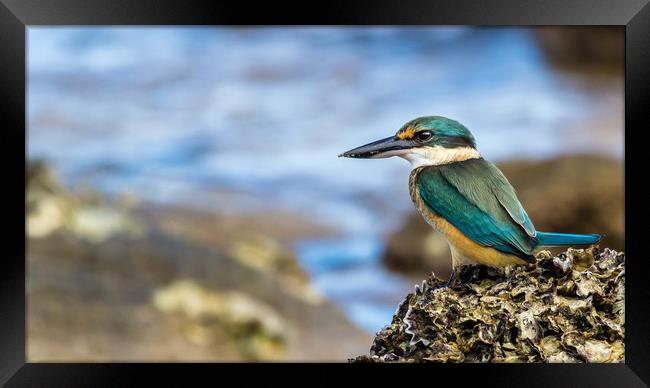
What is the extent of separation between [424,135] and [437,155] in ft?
0.34

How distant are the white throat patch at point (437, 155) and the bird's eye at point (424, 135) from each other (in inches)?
1.5

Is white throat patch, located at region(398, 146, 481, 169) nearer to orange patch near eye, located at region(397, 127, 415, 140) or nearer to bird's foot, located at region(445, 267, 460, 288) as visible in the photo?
orange patch near eye, located at region(397, 127, 415, 140)

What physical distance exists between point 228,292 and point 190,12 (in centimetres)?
244

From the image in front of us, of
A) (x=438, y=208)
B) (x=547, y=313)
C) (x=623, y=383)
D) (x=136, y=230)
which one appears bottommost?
(x=623, y=383)

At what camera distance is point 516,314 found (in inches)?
111

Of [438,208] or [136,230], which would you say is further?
[136,230]

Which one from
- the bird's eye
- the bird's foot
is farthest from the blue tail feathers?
the bird's eye

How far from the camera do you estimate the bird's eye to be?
3.03 meters

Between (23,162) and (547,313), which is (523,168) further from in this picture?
(23,162)

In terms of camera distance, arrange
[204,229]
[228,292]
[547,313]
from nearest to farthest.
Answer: [547,313] < [228,292] < [204,229]

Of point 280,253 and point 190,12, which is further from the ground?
point 190,12

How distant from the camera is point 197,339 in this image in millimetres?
4910

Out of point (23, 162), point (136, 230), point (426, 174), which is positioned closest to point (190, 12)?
point (23, 162)

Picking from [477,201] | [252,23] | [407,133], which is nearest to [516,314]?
[477,201]
